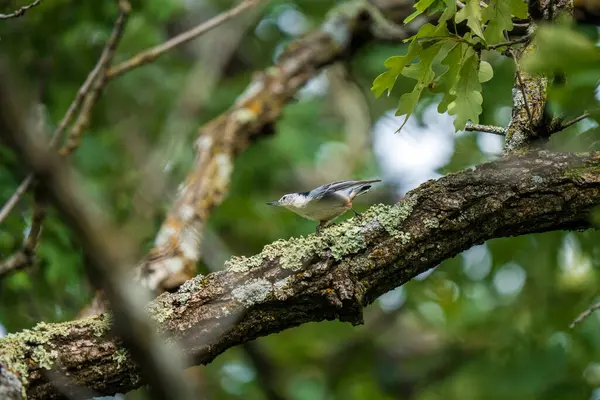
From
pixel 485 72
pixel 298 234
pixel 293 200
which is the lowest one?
pixel 485 72

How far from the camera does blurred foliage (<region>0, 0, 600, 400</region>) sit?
5.50 meters

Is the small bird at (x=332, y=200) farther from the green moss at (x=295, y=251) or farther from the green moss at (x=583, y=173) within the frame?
the green moss at (x=583, y=173)

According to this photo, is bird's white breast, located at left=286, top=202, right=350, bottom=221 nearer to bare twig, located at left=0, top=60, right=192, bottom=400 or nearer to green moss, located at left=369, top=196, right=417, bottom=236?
green moss, located at left=369, top=196, right=417, bottom=236

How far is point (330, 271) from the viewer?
9.41 feet

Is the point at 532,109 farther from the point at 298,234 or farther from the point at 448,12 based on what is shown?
the point at 298,234

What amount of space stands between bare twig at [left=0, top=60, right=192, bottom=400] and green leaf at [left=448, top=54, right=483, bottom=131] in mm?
1866

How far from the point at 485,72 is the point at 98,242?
2.15m

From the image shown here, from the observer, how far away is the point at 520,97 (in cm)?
326

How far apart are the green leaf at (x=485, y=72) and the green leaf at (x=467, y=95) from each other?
0.37 ft

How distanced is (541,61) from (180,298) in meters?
1.72

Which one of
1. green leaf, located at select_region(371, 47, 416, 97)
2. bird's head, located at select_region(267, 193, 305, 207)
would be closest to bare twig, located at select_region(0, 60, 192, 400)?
green leaf, located at select_region(371, 47, 416, 97)

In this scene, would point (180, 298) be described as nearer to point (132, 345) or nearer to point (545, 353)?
point (132, 345)

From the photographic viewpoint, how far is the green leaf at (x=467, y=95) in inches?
110

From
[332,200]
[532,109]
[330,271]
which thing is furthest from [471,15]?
[332,200]
